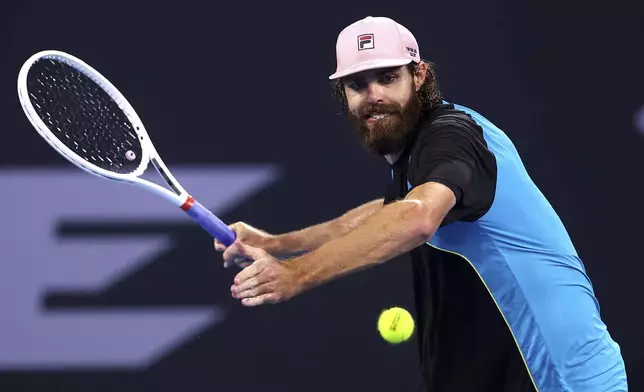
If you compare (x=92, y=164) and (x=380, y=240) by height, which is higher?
(x=92, y=164)

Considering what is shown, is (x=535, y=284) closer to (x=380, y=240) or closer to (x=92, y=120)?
(x=380, y=240)

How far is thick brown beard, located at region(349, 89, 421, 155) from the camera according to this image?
301 centimetres

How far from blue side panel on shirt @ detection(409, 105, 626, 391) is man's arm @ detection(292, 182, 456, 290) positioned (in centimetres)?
39

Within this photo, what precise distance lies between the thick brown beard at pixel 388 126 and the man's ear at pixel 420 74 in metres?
0.11

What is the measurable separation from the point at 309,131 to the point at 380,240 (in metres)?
2.48

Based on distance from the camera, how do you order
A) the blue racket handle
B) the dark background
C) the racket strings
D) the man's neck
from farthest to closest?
1. the dark background
2. the racket strings
3. the man's neck
4. the blue racket handle

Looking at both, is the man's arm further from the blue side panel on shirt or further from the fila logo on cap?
the fila logo on cap

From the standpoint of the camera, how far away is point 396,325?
4.56m

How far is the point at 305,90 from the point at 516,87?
1019 millimetres

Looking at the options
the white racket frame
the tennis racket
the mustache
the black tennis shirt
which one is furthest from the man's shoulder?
the tennis racket

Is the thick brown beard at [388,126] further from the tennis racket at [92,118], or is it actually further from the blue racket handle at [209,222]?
the tennis racket at [92,118]

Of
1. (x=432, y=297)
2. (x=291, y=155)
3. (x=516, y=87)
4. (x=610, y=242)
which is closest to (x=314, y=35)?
(x=291, y=155)

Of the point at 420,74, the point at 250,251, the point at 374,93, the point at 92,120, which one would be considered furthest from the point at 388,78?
the point at 92,120

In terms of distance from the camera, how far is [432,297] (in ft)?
9.89
